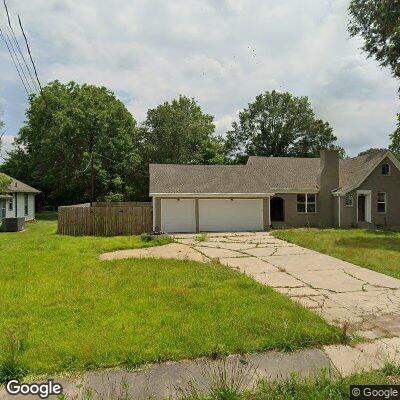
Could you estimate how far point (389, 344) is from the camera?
14.2 feet

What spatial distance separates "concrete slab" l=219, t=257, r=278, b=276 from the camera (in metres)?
8.87

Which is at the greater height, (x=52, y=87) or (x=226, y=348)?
(x=52, y=87)

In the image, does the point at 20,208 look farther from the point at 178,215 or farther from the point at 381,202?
the point at 381,202

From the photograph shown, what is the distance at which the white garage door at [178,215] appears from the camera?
767 inches

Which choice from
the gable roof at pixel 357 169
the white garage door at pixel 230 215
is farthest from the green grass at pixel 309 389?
the gable roof at pixel 357 169

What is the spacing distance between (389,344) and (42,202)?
47.6m

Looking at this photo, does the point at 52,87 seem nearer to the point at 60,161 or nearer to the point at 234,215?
the point at 60,161

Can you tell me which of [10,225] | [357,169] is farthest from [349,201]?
[10,225]

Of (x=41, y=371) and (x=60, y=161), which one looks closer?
(x=41, y=371)

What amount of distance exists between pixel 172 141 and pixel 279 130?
16.5 metres

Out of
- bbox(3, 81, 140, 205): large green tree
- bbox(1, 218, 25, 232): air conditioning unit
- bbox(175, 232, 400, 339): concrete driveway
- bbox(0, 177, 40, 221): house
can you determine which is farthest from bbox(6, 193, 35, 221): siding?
→ bbox(175, 232, 400, 339): concrete driveway

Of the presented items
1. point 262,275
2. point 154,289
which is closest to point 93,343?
point 154,289

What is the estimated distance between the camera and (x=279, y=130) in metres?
46.2

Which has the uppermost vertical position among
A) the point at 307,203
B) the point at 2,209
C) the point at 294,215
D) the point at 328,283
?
the point at 307,203
